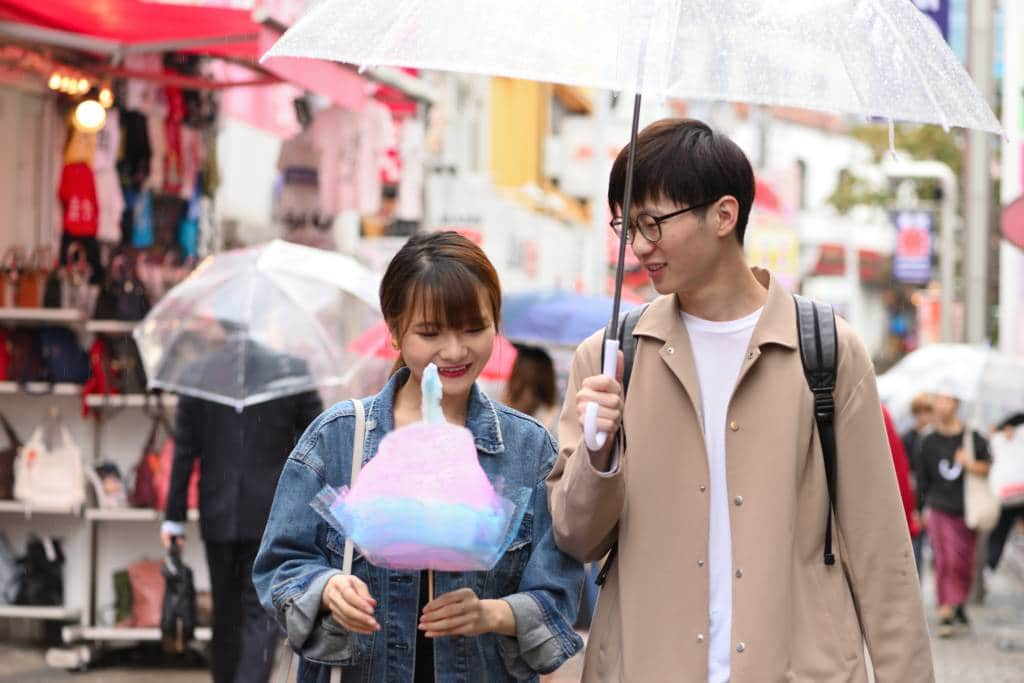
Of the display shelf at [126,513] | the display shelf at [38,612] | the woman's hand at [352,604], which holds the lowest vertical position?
the display shelf at [38,612]

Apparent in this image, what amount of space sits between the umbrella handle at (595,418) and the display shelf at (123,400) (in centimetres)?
758

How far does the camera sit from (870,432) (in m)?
3.70

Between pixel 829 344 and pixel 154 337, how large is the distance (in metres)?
6.27

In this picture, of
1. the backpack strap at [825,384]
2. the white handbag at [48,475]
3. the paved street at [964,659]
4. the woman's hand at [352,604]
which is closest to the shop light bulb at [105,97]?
the white handbag at [48,475]

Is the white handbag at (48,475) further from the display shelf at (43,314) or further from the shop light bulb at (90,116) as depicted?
the shop light bulb at (90,116)

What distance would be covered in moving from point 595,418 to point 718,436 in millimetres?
436

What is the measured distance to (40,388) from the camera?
35.0 ft

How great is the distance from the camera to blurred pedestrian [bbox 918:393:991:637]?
566 inches

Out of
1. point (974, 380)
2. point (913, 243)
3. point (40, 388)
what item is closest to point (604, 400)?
point (40, 388)

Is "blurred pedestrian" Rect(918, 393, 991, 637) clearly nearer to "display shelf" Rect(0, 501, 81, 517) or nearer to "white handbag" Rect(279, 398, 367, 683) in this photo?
"display shelf" Rect(0, 501, 81, 517)

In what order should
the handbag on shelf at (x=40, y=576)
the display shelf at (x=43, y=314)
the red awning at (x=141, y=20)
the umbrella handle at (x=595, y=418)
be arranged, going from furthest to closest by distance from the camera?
the handbag on shelf at (x=40, y=576) < the display shelf at (x=43, y=314) < the red awning at (x=141, y=20) < the umbrella handle at (x=595, y=418)

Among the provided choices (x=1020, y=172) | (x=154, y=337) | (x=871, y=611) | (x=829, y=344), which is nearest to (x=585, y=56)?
(x=829, y=344)

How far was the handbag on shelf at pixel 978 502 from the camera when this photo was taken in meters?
14.3

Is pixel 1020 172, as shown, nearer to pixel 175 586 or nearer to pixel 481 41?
pixel 175 586
